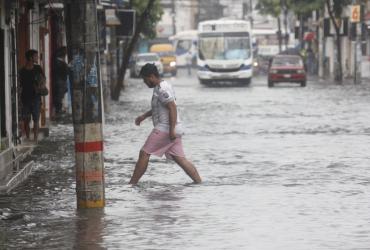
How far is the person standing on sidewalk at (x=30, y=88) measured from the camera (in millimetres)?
23406

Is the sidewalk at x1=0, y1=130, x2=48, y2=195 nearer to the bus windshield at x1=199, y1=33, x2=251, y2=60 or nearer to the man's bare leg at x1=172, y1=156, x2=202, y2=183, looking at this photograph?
the man's bare leg at x1=172, y1=156, x2=202, y2=183

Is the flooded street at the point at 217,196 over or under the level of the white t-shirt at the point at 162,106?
under

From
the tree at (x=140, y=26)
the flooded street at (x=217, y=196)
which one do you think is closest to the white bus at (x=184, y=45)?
the tree at (x=140, y=26)

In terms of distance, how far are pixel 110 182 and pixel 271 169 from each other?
8.69 ft

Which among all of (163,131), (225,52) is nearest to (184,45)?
(225,52)

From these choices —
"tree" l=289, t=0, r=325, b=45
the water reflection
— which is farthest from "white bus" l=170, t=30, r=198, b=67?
the water reflection

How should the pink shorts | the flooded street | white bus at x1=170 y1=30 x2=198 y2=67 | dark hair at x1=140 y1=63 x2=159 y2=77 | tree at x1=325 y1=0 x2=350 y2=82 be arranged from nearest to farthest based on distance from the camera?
1. the flooded street
2. dark hair at x1=140 y1=63 x2=159 y2=77
3. the pink shorts
4. tree at x1=325 y1=0 x2=350 y2=82
5. white bus at x1=170 y1=30 x2=198 y2=67

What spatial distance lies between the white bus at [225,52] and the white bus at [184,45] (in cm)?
3512

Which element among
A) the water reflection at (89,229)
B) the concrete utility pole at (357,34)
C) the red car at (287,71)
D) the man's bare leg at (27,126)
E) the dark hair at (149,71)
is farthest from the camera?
the concrete utility pole at (357,34)

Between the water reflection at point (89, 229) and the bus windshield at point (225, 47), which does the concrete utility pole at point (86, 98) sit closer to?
the water reflection at point (89, 229)

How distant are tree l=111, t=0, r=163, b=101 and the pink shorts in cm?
2718

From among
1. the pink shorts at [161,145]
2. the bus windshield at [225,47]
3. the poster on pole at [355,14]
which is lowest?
the bus windshield at [225,47]

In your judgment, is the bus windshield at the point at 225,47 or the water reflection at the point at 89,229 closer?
the water reflection at the point at 89,229

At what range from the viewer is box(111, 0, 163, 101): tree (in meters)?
44.3
